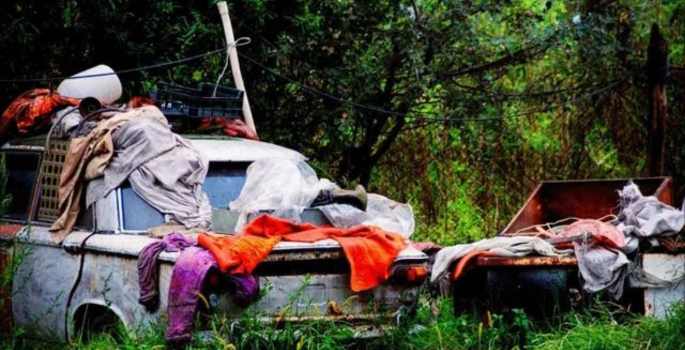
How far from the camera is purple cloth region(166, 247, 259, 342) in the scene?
6746mm

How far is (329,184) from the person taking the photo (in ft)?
27.6

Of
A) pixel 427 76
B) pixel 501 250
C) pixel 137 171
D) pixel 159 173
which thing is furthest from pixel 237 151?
pixel 427 76

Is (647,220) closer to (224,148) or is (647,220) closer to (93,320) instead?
(224,148)

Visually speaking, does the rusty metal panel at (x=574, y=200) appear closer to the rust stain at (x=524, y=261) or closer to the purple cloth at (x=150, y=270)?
the rust stain at (x=524, y=261)

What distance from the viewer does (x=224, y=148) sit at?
8844mm

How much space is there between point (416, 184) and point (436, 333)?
294 inches

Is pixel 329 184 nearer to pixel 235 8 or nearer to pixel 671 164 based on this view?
pixel 235 8

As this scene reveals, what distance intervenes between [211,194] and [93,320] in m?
1.29

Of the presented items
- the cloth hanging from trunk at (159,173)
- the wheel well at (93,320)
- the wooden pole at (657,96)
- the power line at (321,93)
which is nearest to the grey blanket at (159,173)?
the cloth hanging from trunk at (159,173)

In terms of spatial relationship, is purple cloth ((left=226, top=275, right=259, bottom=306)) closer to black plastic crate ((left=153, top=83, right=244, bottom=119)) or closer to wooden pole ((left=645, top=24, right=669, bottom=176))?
black plastic crate ((left=153, top=83, right=244, bottom=119))

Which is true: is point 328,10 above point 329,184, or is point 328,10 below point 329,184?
above

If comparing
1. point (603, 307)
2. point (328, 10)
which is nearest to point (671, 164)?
point (328, 10)

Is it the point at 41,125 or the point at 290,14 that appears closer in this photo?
the point at 41,125

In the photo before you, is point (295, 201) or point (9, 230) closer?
point (295, 201)
